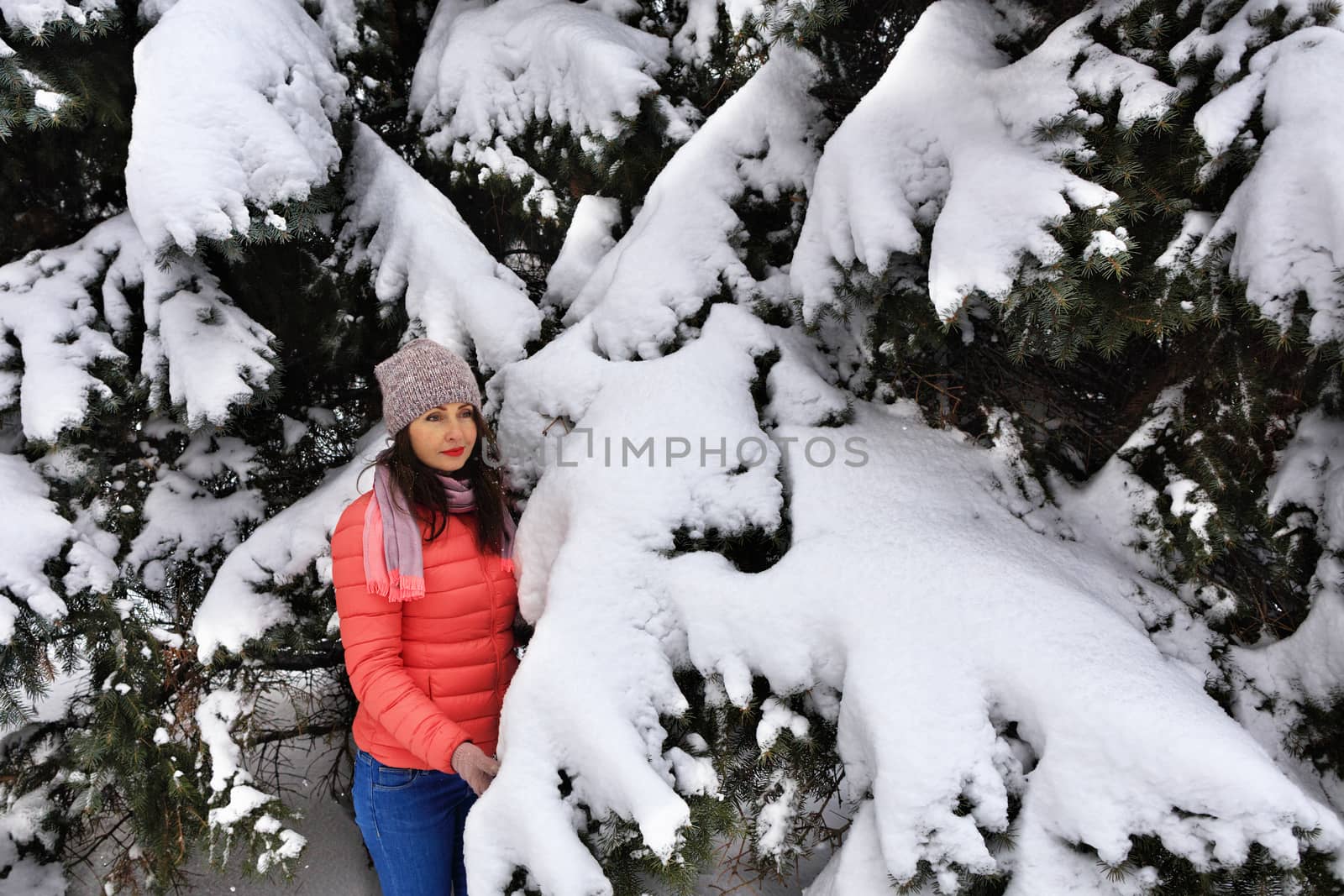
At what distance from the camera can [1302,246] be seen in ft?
Answer: 4.12

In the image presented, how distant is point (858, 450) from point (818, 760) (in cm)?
81

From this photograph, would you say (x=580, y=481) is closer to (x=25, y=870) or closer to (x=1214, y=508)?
(x=1214, y=508)

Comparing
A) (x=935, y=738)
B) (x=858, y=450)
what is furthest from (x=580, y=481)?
(x=935, y=738)

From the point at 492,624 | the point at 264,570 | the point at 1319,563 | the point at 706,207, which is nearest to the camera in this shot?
the point at 1319,563

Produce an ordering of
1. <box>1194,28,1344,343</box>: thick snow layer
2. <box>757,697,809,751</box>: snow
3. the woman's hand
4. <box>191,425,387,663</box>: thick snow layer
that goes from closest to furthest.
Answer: <box>1194,28,1344,343</box>: thick snow layer < <box>757,697,809,751</box>: snow < the woman's hand < <box>191,425,387,663</box>: thick snow layer

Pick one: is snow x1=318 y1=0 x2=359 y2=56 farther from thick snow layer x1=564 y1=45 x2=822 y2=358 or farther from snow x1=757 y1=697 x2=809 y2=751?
snow x1=757 y1=697 x2=809 y2=751

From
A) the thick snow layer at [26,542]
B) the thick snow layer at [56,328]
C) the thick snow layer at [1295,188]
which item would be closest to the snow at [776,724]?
the thick snow layer at [1295,188]

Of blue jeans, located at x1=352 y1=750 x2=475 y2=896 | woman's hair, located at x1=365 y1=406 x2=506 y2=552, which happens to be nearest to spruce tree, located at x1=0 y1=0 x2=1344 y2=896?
woman's hair, located at x1=365 y1=406 x2=506 y2=552

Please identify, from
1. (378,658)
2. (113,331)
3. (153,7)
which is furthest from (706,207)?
(113,331)

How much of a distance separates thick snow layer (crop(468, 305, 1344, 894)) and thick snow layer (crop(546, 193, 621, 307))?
1.56 ft

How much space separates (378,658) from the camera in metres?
1.86

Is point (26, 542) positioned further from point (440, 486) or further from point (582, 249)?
point (582, 249)

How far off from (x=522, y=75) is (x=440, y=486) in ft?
5.28

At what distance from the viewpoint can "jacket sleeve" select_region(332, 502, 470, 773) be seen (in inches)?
70.4
